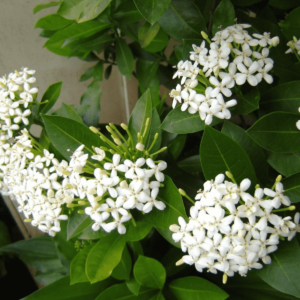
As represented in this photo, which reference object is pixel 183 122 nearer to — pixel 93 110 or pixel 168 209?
pixel 168 209

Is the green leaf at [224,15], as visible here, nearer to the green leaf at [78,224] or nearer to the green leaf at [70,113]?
the green leaf at [70,113]

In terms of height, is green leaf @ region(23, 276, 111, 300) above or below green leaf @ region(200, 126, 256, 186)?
below

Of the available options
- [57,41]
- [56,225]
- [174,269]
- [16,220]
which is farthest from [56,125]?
[16,220]

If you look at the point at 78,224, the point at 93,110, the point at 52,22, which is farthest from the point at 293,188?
the point at 52,22

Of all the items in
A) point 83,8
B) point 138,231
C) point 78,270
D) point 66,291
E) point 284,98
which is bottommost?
point 66,291

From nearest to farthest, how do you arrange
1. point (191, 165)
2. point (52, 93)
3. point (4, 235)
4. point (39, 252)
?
point (52, 93) < point (191, 165) < point (39, 252) < point (4, 235)

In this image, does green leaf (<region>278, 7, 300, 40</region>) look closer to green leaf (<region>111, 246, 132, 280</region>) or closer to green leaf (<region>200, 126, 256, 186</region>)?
green leaf (<region>200, 126, 256, 186</region>)

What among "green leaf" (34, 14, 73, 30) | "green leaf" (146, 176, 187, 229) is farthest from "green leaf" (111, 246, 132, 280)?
"green leaf" (34, 14, 73, 30)
